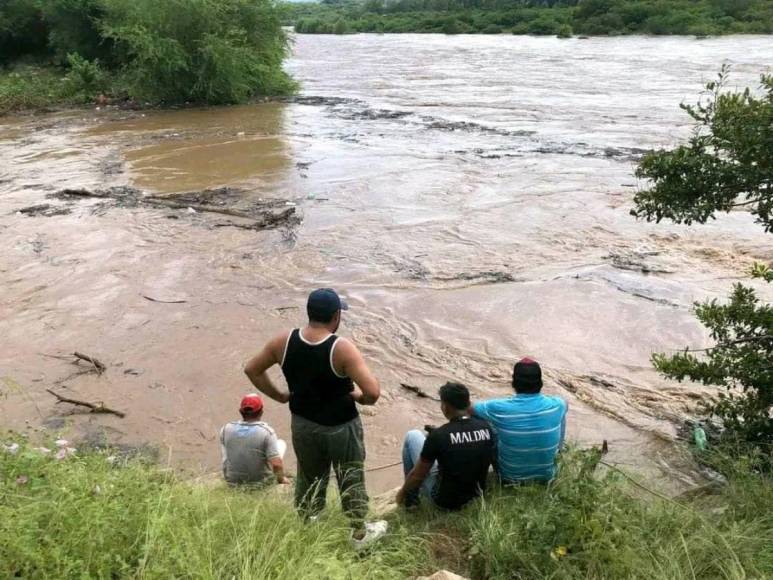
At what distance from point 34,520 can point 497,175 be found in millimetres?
13361

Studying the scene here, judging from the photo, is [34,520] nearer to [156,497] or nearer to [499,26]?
[156,497]

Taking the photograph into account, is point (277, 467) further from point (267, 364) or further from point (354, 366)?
point (354, 366)

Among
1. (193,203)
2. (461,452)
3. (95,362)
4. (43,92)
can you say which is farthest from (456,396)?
(43,92)

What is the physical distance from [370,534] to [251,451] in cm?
127

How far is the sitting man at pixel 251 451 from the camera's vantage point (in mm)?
4637

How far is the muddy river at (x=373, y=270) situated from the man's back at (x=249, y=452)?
92cm

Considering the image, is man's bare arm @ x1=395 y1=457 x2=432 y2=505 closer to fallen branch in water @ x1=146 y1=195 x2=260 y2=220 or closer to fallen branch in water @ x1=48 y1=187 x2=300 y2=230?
fallen branch in water @ x1=48 y1=187 x2=300 y2=230

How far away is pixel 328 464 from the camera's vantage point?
4.02 m

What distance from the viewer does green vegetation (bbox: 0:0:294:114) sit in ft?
85.4

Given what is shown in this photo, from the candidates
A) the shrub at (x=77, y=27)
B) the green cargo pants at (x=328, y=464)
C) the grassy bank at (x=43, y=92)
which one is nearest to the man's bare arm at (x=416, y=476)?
the green cargo pants at (x=328, y=464)

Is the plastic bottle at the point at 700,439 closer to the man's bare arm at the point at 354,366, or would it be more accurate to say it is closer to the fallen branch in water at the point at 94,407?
the man's bare arm at the point at 354,366

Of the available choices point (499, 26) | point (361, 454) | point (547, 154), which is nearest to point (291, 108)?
point (547, 154)

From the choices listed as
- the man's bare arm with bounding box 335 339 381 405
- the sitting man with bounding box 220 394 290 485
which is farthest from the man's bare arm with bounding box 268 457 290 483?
the man's bare arm with bounding box 335 339 381 405

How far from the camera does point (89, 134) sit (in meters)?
21.3
